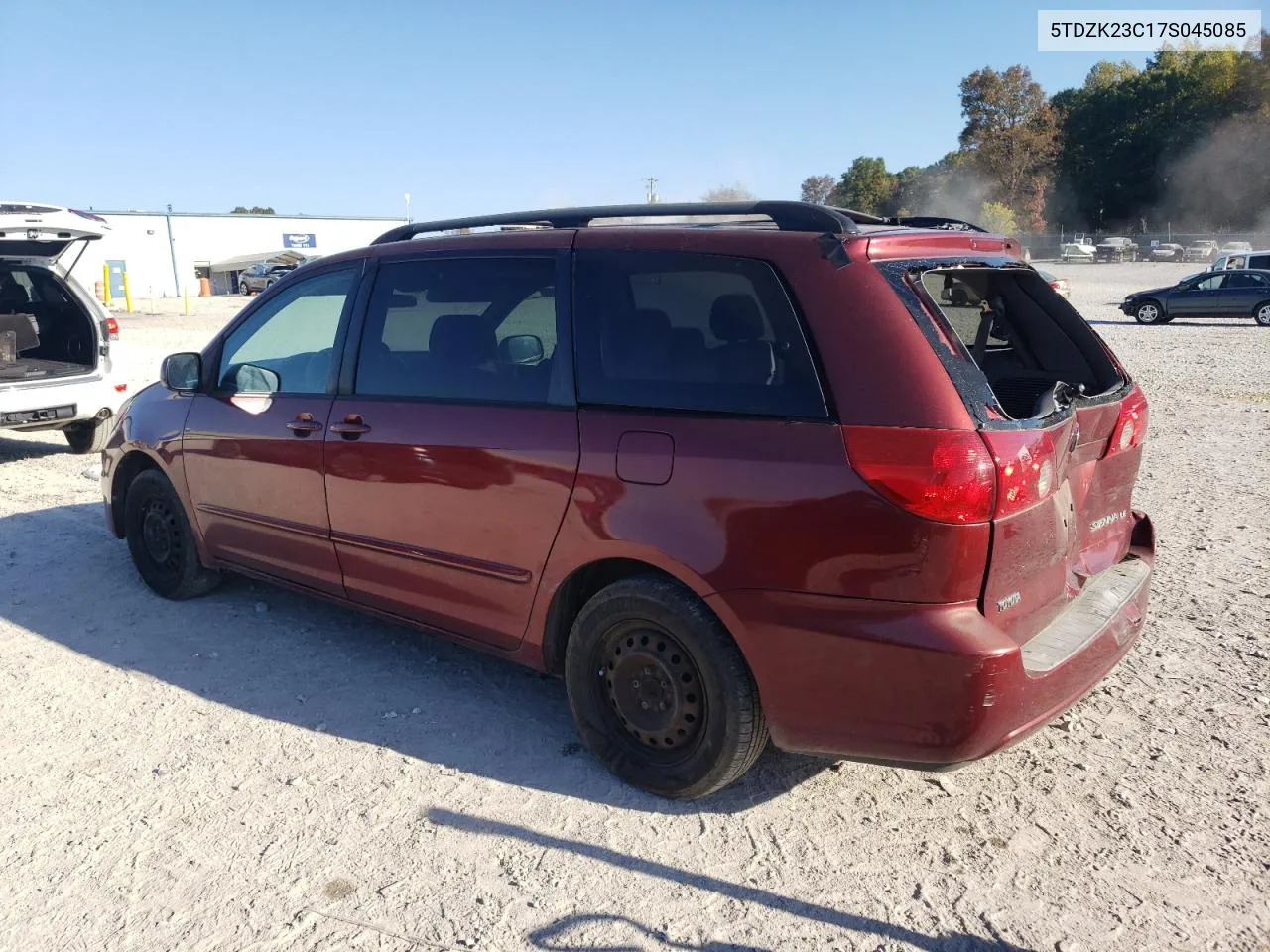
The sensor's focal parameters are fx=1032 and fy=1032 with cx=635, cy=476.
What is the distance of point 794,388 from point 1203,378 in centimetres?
1316

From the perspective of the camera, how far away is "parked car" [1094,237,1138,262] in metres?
60.9

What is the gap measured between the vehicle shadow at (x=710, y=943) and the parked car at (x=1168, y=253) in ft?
209

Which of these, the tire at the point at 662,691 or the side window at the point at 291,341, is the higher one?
the side window at the point at 291,341

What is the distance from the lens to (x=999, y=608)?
2891 mm

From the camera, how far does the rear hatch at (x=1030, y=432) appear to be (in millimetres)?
2834

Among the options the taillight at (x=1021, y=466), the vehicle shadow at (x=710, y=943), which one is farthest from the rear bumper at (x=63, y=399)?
the taillight at (x=1021, y=466)

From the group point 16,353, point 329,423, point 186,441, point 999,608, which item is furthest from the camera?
point 16,353

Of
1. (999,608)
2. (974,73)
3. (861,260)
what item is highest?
(974,73)

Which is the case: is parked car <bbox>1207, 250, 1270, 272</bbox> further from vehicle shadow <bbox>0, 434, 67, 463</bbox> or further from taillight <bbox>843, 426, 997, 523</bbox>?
taillight <bbox>843, 426, 997, 523</bbox>

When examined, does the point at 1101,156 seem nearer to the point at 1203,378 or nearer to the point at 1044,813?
the point at 1203,378

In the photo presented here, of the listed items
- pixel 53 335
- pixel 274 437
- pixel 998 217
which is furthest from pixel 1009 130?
pixel 274 437

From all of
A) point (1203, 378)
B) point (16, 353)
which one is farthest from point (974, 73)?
point (16, 353)

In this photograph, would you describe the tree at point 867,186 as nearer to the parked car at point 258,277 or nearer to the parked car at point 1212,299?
the parked car at point 258,277

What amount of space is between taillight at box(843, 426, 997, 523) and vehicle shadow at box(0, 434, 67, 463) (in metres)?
8.55
